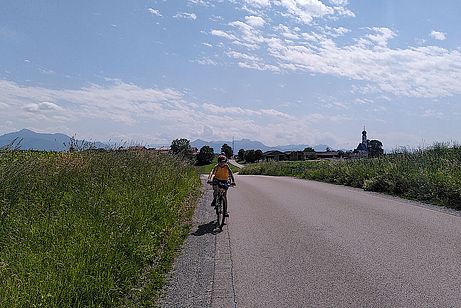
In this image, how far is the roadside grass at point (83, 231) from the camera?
612 centimetres

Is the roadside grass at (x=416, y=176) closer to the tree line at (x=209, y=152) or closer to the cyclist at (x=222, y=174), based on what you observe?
the tree line at (x=209, y=152)

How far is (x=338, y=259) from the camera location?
28.1 feet

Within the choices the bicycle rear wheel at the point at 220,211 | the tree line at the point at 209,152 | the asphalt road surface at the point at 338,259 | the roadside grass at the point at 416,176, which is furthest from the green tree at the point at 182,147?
the bicycle rear wheel at the point at 220,211

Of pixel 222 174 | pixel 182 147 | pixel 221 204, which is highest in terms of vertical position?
pixel 182 147

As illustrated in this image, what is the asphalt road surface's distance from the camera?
6523 mm

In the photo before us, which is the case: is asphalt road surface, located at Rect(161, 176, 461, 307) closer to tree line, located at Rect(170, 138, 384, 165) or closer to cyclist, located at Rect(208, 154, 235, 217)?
cyclist, located at Rect(208, 154, 235, 217)

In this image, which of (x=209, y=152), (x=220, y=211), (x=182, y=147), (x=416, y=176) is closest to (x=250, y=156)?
(x=209, y=152)

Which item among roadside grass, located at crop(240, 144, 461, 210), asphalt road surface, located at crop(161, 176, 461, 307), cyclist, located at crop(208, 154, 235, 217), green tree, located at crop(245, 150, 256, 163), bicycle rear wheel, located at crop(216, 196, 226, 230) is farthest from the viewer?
green tree, located at crop(245, 150, 256, 163)

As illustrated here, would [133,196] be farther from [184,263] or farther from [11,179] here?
[184,263]

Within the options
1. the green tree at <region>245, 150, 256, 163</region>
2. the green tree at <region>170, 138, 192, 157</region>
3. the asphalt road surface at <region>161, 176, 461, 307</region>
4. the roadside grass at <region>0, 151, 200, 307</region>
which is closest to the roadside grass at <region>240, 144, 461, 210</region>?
the asphalt road surface at <region>161, 176, 461, 307</region>

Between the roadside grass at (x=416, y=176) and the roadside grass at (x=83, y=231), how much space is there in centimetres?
871

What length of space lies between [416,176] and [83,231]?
587 inches

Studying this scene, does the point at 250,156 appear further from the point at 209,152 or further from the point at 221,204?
the point at 221,204

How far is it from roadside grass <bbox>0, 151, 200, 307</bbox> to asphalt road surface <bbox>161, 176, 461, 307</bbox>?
111cm
